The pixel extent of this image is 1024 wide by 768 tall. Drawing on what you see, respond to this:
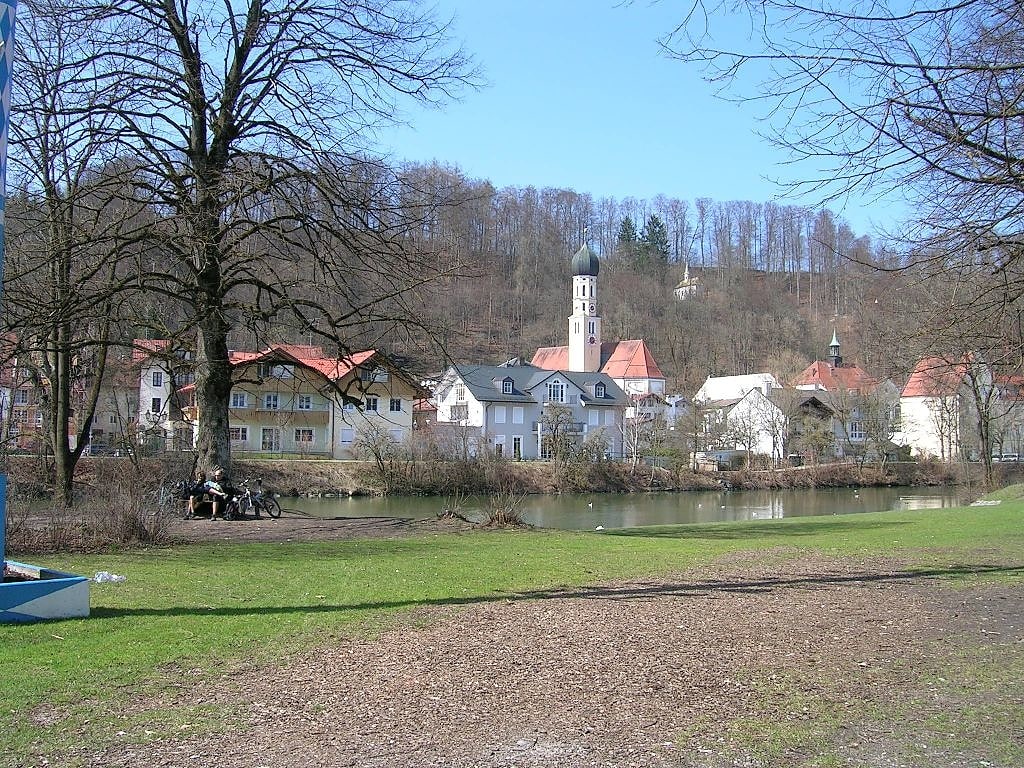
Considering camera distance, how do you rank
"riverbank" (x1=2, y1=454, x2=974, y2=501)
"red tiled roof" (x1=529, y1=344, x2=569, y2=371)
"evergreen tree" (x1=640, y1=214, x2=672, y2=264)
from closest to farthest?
"riverbank" (x1=2, y1=454, x2=974, y2=501)
"red tiled roof" (x1=529, y1=344, x2=569, y2=371)
"evergreen tree" (x1=640, y1=214, x2=672, y2=264)

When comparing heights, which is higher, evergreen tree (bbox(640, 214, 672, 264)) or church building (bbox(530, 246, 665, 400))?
evergreen tree (bbox(640, 214, 672, 264))

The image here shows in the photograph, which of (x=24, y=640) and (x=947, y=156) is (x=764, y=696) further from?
(x=24, y=640)

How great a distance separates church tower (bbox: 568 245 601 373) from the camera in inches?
3777

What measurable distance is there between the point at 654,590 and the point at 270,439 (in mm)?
46635

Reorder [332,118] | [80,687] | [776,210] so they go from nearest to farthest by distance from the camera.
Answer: [80,687] → [332,118] → [776,210]

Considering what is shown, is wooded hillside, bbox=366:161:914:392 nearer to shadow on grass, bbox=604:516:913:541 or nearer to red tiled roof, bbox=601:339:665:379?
red tiled roof, bbox=601:339:665:379

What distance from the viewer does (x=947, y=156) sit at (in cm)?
732

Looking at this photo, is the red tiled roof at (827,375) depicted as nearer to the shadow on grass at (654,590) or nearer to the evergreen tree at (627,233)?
the evergreen tree at (627,233)

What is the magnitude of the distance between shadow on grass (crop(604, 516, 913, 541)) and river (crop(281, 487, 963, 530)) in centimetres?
595

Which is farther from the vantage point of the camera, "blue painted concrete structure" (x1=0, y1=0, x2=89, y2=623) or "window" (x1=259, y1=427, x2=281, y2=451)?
"window" (x1=259, y1=427, x2=281, y2=451)

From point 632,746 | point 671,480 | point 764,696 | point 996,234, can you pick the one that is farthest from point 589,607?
point 671,480

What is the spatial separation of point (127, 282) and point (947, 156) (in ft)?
39.7

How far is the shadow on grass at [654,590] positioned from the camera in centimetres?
777

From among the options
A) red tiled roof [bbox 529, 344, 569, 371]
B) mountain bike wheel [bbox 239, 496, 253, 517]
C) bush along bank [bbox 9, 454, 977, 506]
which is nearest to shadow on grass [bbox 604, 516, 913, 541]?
mountain bike wheel [bbox 239, 496, 253, 517]
